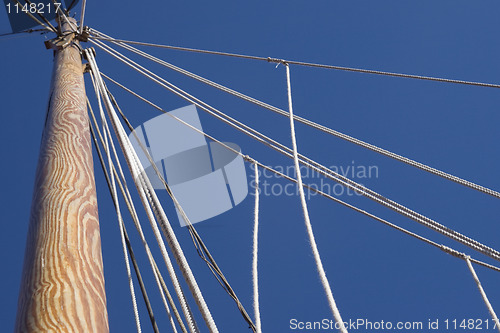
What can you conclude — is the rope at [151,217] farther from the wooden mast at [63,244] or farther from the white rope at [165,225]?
the wooden mast at [63,244]

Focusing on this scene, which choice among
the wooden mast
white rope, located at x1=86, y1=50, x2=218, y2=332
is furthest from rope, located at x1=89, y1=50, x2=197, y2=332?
the wooden mast

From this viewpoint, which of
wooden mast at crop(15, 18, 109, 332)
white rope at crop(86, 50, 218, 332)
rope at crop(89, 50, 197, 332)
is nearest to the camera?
wooden mast at crop(15, 18, 109, 332)

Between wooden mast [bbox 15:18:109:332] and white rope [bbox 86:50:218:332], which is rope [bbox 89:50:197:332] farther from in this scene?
wooden mast [bbox 15:18:109:332]

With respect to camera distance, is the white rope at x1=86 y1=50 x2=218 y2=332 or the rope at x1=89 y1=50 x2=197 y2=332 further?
the rope at x1=89 y1=50 x2=197 y2=332

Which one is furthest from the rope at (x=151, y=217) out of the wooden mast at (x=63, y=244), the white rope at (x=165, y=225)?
the wooden mast at (x=63, y=244)

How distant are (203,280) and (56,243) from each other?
1104 centimetres

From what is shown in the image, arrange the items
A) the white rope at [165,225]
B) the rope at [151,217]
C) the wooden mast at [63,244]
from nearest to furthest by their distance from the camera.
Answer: the wooden mast at [63,244]
the white rope at [165,225]
the rope at [151,217]

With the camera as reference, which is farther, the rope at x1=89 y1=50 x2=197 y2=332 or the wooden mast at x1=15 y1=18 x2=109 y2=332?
the rope at x1=89 y1=50 x2=197 y2=332

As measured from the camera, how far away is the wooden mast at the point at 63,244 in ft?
6.33

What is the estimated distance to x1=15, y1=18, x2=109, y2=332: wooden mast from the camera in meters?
1.93

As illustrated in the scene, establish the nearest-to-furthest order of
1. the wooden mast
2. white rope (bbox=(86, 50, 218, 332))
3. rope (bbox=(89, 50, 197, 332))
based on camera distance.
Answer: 1. the wooden mast
2. white rope (bbox=(86, 50, 218, 332))
3. rope (bbox=(89, 50, 197, 332))

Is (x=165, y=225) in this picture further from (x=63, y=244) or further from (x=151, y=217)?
(x=63, y=244)

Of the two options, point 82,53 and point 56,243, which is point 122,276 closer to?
point 82,53

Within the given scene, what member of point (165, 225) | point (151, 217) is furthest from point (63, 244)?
point (151, 217)
